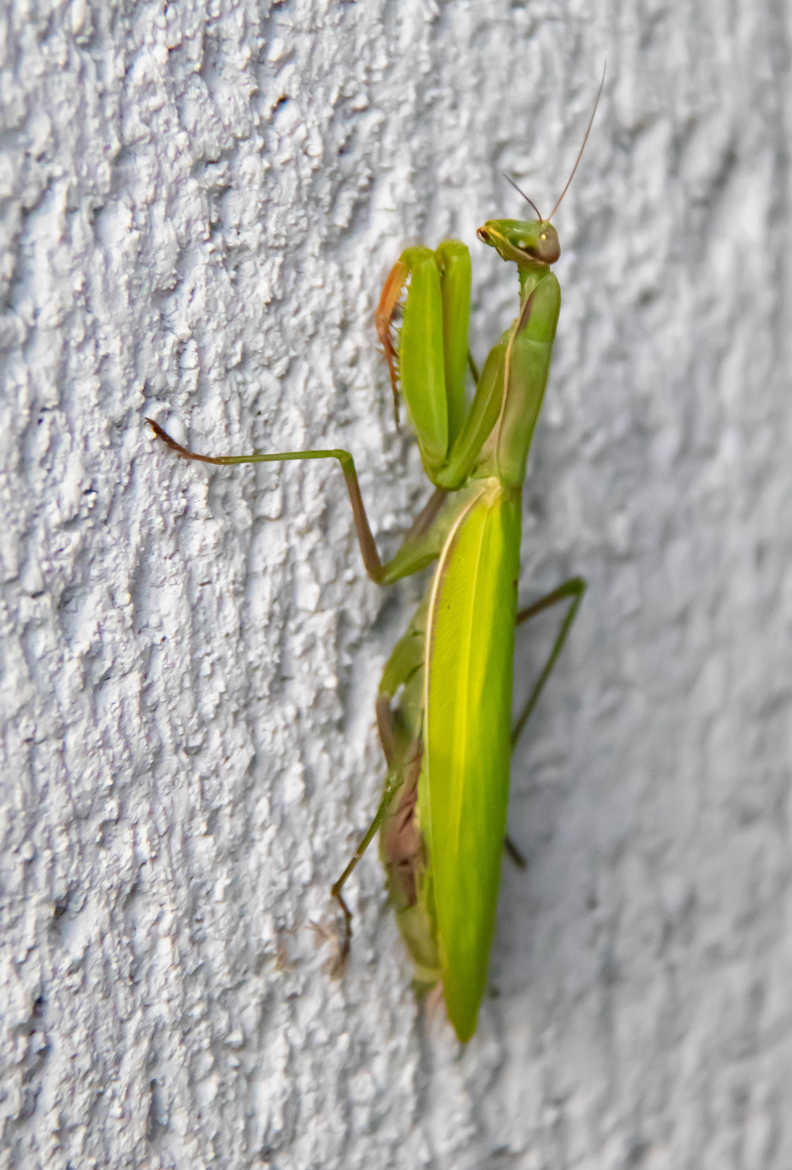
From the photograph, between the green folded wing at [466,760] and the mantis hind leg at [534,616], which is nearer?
the green folded wing at [466,760]

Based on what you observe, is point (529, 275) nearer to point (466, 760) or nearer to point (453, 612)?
point (453, 612)

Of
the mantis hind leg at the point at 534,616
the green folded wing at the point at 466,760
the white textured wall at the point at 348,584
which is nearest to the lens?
the white textured wall at the point at 348,584

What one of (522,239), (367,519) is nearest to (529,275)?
(522,239)

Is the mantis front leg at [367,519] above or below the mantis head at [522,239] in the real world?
below

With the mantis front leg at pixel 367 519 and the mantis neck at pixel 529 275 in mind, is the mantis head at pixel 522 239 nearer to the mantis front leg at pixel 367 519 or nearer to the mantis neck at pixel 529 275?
the mantis neck at pixel 529 275

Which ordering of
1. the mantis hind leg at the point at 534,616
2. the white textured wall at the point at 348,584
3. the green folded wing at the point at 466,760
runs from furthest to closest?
the mantis hind leg at the point at 534,616 → the green folded wing at the point at 466,760 → the white textured wall at the point at 348,584

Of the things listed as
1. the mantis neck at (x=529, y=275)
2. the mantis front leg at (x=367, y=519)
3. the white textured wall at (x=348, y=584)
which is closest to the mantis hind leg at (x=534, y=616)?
the white textured wall at (x=348, y=584)

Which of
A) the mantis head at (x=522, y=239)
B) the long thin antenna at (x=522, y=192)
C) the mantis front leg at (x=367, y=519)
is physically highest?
the long thin antenna at (x=522, y=192)

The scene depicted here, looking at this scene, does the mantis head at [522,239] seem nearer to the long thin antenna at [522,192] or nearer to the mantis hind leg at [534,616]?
the long thin antenna at [522,192]
